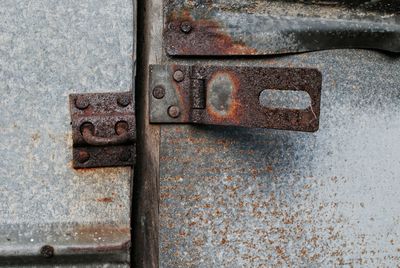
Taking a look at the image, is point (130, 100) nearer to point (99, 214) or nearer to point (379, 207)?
point (99, 214)

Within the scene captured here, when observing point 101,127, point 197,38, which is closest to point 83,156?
point 101,127

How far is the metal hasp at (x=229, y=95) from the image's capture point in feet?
3.40

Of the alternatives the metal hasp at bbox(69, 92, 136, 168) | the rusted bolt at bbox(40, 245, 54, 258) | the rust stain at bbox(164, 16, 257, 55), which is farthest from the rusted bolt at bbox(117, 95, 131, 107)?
the rusted bolt at bbox(40, 245, 54, 258)

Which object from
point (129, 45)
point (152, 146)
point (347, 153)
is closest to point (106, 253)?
point (152, 146)

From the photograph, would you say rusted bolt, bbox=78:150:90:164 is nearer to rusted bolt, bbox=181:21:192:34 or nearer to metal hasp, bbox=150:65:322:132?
metal hasp, bbox=150:65:322:132

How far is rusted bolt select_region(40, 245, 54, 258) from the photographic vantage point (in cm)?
102

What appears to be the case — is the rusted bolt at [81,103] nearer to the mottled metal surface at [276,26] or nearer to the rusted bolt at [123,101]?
the rusted bolt at [123,101]

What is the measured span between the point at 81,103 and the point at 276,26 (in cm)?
36

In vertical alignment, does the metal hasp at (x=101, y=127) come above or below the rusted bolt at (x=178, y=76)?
below

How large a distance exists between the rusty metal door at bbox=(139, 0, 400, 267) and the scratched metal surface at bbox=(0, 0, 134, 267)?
9 centimetres

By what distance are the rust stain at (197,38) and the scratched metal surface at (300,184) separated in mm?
43

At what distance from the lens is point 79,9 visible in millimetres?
1042

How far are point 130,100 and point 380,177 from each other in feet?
1.62

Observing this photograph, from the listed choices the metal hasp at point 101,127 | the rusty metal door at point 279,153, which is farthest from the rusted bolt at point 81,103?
the rusty metal door at point 279,153
